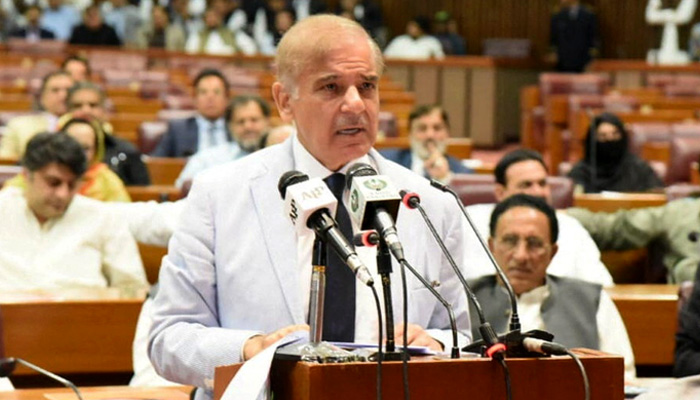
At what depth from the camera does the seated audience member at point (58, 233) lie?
4.66 metres

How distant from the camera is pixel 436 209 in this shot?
233cm

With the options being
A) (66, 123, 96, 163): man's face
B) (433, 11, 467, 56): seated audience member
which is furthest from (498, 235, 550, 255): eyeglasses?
(433, 11, 467, 56): seated audience member

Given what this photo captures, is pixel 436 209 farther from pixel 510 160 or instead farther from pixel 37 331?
pixel 510 160

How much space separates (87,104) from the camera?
7.64 meters

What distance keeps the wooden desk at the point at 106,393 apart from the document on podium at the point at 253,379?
1.12m

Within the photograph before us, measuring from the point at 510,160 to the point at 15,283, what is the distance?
1986mm

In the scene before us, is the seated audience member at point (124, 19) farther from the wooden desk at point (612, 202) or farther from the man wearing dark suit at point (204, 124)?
the wooden desk at point (612, 202)

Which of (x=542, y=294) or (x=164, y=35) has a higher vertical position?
(x=164, y=35)

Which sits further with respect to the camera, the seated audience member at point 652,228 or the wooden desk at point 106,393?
the seated audience member at point 652,228

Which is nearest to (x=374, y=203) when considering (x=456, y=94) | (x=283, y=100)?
→ (x=283, y=100)

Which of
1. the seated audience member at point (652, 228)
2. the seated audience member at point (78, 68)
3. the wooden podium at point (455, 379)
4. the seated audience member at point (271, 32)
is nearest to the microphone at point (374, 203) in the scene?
the wooden podium at point (455, 379)

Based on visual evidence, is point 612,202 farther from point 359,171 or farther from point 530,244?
point 359,171

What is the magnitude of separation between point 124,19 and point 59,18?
0.96 m

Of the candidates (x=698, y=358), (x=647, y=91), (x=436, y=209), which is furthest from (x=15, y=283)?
(x=647, y=91)
